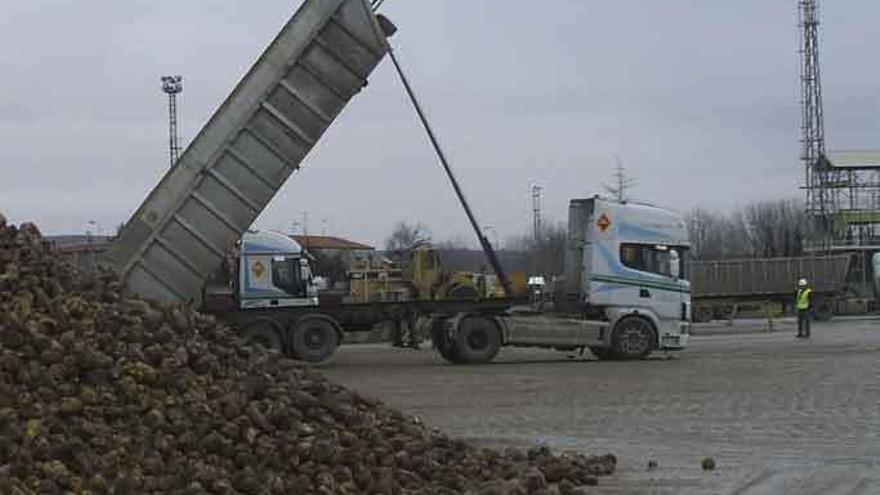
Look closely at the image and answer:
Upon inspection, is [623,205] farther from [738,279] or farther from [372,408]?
[738,279]

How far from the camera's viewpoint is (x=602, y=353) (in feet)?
87.1

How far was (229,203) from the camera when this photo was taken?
758 inches

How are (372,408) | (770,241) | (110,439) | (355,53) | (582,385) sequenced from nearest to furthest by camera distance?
1. (110,439)
2. (372,408)
3. (355,53)
4. (582,385)
5. (770,241)

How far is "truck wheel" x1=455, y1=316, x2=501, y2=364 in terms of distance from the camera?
26.0 meters

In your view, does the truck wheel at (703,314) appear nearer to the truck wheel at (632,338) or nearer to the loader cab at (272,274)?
the truck wheel at (632,338)

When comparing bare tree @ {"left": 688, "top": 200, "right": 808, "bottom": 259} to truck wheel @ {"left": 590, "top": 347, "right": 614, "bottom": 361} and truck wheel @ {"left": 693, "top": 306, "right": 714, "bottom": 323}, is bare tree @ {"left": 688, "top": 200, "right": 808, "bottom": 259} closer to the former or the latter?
truck wheel @ {"left": 693, "top": 306, "right": 714, "bottom": 323}

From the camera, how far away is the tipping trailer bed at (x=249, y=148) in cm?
1862

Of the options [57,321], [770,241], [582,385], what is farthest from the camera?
[770,241]

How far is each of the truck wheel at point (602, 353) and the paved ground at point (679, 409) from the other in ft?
1.31

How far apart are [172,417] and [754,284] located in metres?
50.7

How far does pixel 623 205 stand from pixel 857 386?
24.8 ft

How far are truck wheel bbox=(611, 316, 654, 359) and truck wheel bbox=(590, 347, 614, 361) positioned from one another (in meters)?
0.18

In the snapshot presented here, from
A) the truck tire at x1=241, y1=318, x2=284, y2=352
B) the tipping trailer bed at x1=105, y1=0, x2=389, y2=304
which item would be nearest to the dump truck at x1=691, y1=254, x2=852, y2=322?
the truck tire at x1=241, y1=318, x2=284, y2=352

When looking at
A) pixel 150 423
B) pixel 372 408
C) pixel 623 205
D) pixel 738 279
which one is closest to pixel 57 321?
pixel 150 423
